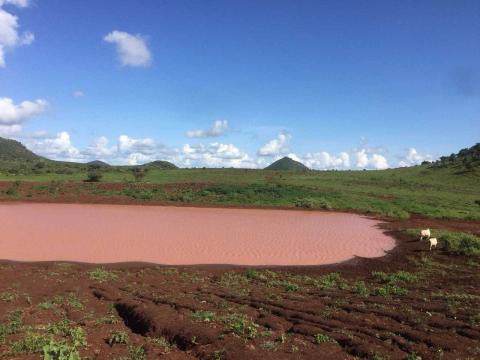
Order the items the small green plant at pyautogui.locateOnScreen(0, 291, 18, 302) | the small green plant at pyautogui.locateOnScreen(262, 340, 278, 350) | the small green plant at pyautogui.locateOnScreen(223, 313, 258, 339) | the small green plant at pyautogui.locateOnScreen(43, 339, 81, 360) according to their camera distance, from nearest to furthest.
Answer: the small green plant at pyautogui.locateOnScreen(43, 339, 81, 360) < the small green plant at pyautogui.locateOnScreen(262, 340, 278, 350) < the small green plant at pyautogui.locateOnScreen(223, 313, 258, 339) < the small green plant at pyautogui.locateOnScreen(0, 291, 18, 302)

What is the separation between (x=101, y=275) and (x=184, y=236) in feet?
30.6

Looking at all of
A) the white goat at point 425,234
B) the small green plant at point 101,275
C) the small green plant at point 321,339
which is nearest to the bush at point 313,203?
the white goat at point 425,234

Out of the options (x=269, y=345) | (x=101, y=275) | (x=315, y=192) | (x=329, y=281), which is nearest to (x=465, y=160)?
(x=315, y=192)

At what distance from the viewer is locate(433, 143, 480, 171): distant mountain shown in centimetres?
7186

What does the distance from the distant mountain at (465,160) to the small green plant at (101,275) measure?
7118 centimetres

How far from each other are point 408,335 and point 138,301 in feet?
22.8

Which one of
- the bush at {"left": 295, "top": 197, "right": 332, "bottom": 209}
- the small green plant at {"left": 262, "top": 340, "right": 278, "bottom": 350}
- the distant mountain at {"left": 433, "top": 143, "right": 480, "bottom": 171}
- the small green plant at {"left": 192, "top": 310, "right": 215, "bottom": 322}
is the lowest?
the small green plant at {"left": 192, "top": 310, "right": 215, "bottom": 322}

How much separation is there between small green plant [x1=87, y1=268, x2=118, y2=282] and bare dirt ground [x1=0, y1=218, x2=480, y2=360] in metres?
0.05

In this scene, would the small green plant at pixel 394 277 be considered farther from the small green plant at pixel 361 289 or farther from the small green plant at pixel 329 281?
the small green plant at pixel 329 281

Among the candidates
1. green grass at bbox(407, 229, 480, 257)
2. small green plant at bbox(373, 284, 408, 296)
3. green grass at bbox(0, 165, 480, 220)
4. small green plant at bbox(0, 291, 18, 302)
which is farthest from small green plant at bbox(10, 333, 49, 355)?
green grass at bbox(0, 165, 480, 220)

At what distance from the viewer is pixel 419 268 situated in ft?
57.0

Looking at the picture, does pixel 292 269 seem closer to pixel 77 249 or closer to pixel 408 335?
pixel 408 335

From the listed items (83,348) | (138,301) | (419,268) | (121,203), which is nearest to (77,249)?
(138,301)

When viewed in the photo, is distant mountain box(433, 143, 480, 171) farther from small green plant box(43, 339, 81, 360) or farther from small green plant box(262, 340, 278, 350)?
small green plant box(43, 339, 81, 360)
